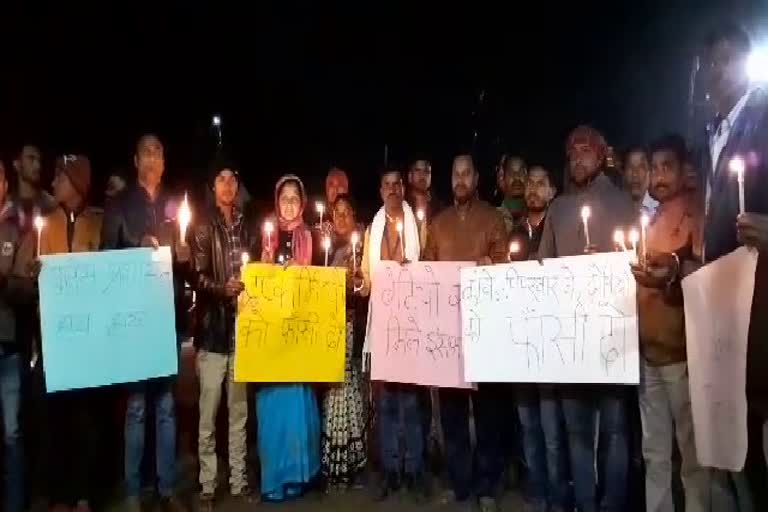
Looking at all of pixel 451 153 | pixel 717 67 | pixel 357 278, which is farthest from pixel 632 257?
pixel 451 153

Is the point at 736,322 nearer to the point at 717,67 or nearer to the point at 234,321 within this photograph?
the point at 717,67

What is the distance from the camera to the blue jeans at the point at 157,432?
5.06 meters

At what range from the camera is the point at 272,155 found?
70.0 ft

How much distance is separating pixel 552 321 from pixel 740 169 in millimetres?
1723

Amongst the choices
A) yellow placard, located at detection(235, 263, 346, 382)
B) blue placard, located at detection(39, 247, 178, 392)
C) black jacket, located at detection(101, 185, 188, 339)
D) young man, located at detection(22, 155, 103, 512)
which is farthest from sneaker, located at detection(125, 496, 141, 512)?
black jacket, located at detection(101, 185, 188, 339)

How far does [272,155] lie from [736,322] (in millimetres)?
18561

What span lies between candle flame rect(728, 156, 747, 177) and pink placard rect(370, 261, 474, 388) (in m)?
1.98

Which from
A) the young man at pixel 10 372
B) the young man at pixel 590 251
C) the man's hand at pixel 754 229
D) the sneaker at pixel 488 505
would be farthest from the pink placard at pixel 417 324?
the young man at pixel 10 372

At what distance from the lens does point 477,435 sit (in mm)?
5406

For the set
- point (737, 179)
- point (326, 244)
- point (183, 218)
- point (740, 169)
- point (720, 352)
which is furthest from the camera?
Answer: point (326, 244)

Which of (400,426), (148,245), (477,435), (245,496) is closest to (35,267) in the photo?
(148,245)

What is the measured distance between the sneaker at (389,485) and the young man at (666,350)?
6.13 feet

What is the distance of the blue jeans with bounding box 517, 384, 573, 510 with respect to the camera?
4.92 m

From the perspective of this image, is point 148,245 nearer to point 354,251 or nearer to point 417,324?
point 354,251
